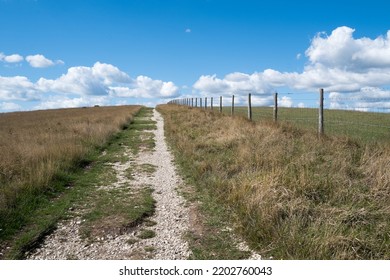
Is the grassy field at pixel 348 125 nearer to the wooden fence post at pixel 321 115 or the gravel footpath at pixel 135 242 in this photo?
the wooden fence post at pixel 321 115

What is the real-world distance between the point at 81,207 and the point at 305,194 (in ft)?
14.3

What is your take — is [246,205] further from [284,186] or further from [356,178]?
[356,178]

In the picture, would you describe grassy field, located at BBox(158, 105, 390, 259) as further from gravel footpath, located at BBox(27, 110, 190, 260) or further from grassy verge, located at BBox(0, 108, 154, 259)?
grassy verge, located at BBox(0, 108, 154, 259)

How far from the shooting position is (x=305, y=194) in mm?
6188

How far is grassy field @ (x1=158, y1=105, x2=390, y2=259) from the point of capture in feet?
14.6

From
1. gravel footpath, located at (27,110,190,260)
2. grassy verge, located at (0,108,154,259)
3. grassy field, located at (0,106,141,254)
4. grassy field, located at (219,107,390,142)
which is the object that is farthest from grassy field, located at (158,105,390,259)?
grassy field, located at (0,106,141,254)

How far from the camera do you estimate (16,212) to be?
6.04m

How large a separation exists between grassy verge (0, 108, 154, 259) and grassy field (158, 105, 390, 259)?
5.65 feet

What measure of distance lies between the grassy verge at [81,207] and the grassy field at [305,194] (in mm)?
1721

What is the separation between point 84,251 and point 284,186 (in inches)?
145

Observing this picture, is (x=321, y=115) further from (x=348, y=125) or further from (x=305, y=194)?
(x=348, y=125)
